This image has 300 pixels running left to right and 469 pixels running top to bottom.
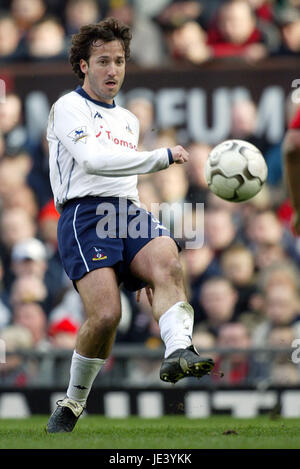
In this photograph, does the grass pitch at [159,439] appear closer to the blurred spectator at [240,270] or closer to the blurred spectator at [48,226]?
the blurred spectator at [240,270]

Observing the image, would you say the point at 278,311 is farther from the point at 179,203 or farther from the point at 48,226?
the point at 48,226

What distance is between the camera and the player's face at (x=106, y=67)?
6.45 m

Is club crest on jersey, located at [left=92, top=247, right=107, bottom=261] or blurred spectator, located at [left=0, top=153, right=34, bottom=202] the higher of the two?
blurred spectator, located at [left=0, top=153, right=34, bottom=202]

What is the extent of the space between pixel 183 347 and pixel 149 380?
4.02 metres

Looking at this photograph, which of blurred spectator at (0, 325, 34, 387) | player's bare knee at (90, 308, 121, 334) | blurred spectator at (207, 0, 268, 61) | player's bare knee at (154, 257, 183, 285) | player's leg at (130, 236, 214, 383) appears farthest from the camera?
blurred spectator at (207, 0, 268, 61)

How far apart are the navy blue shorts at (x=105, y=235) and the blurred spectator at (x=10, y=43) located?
565cm

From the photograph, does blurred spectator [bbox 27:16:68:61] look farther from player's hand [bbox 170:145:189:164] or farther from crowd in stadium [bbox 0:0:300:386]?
player's hand [bbox 170:145:189:164]

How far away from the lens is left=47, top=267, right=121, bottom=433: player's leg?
6.02m

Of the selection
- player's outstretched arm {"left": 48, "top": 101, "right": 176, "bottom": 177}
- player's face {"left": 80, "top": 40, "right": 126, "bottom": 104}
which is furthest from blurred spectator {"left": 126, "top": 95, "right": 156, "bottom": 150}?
player's outstretched arm {"left": 48, "top": 101, "right": 176, "bottom": 177}

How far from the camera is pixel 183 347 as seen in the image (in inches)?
220

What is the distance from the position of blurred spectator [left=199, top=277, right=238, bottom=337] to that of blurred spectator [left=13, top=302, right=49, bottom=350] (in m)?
1.67

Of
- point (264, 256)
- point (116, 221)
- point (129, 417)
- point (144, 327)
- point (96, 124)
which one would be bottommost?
point (129, 417)
